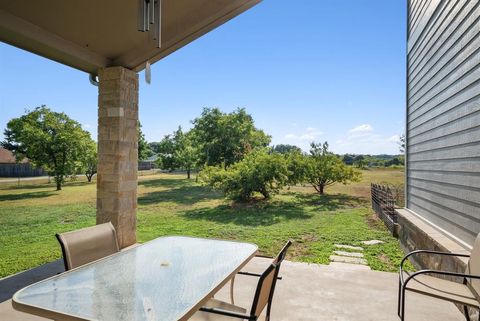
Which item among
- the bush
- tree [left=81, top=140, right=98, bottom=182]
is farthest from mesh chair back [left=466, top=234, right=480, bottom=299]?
tree [left=81, top=140, right=98, bottom=182]

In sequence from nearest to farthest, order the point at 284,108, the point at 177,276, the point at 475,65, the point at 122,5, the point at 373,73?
the point at 177,276
the point at 475,65
the point at 122,5
the point at 373,73
the point at 284,108

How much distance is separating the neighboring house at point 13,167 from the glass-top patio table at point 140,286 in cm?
715

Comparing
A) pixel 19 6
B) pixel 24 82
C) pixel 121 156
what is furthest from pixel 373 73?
pixel 24 82

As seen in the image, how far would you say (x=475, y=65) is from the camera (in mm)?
2180

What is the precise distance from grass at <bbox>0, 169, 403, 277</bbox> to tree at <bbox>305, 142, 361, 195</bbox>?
0.48 m

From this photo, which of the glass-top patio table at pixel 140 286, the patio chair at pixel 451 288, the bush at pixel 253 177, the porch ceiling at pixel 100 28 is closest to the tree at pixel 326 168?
the bush at pixel 253 177

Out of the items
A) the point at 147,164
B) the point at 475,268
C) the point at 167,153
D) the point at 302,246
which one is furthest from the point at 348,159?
the point at 147,164

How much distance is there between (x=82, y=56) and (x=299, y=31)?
5.50 metres

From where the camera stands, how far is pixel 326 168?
27.1 feet

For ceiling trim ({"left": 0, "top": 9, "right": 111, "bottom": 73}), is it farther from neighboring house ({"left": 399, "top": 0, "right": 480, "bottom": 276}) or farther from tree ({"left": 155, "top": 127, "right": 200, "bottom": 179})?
tree ({"left": 155, "top": 127, "right": 200, "bottom": 179})

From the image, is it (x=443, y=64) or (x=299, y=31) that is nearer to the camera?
(x=443, y=64)

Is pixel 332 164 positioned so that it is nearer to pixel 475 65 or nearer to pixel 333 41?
pixel 333 41

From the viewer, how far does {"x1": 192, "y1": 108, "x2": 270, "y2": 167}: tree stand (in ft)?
37.8

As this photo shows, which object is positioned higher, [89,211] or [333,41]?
[333,41]
